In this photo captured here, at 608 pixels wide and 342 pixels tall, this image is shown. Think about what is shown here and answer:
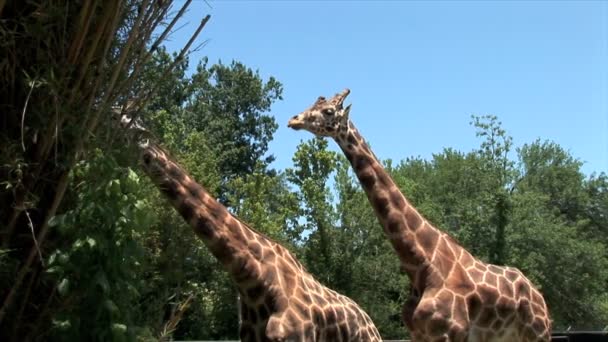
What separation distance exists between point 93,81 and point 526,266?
20008mm

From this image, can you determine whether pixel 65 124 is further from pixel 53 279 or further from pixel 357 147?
pixel 357 147

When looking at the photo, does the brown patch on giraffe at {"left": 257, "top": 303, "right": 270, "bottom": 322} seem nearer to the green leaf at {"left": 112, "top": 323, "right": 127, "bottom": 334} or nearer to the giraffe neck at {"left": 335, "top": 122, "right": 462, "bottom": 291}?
the giraffe neck at {"left": 335, "top": 122, "right": 462, "bottom": 291}

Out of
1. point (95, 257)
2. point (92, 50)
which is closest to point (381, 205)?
point (95, 257)

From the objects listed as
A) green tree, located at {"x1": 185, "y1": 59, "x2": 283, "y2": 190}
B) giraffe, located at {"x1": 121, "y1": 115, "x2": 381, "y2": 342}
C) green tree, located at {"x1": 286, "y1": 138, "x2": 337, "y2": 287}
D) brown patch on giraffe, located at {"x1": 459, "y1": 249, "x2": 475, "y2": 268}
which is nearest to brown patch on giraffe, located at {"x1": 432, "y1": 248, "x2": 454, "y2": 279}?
brown patch on giraffe, located at {"x1": 459, "y1": 249, "x2": 475, "y2": 268}

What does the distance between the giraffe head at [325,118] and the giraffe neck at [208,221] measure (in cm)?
192

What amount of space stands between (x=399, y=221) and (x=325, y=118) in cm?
130

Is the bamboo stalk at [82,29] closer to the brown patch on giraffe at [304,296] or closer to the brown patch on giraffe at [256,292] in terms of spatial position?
the brown patch on giraffe at [256,292]

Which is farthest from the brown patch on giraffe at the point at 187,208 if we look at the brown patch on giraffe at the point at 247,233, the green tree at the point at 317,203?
the green tree at the point at 317,203

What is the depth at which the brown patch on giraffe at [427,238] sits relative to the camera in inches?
283

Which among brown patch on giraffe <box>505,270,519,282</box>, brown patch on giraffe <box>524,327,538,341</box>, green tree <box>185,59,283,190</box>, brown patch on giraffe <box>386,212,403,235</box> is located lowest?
brown patch on giraffe <box>524,327,538,341</box>

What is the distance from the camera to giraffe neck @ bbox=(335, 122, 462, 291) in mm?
7103

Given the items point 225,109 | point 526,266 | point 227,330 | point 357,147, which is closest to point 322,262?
point 227,330

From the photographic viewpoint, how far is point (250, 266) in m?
6.04

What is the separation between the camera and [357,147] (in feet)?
25.2
